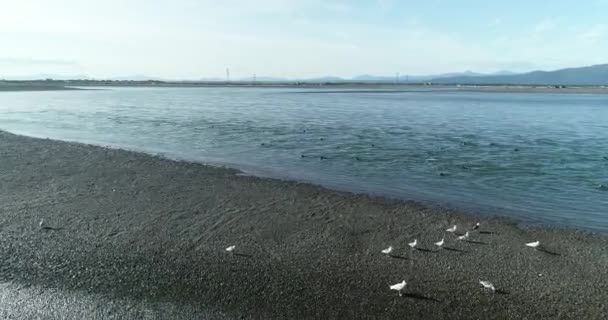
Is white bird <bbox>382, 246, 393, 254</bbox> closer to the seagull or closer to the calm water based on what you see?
the seagull

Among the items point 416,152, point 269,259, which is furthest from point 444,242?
point 416,152

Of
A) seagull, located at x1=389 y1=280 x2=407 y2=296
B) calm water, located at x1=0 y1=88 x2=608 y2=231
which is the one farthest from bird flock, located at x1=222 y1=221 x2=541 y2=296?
calm water, located at x1=0 y1=88 x2=608 y2=231

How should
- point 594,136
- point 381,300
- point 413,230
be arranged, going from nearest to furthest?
point 381,300 < point 413,230 < point 594,136

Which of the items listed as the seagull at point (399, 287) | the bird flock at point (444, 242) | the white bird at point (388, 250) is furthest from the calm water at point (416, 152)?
the seagull at point (399, 287)

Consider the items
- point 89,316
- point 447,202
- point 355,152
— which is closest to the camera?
point 89,316

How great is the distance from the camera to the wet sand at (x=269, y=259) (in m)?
6.85

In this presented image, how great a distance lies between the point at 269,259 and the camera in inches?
338

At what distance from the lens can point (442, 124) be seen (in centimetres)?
3659

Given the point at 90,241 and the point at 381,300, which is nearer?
the point at 381,300

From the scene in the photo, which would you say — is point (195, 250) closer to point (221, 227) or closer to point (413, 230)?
point (221, 227)

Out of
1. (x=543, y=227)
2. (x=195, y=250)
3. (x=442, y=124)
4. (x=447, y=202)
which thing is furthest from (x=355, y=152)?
(x=442, y=124)

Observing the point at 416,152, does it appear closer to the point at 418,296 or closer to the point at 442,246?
the point at 442,246

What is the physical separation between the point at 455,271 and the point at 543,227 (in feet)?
14.3

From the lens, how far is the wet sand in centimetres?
685
